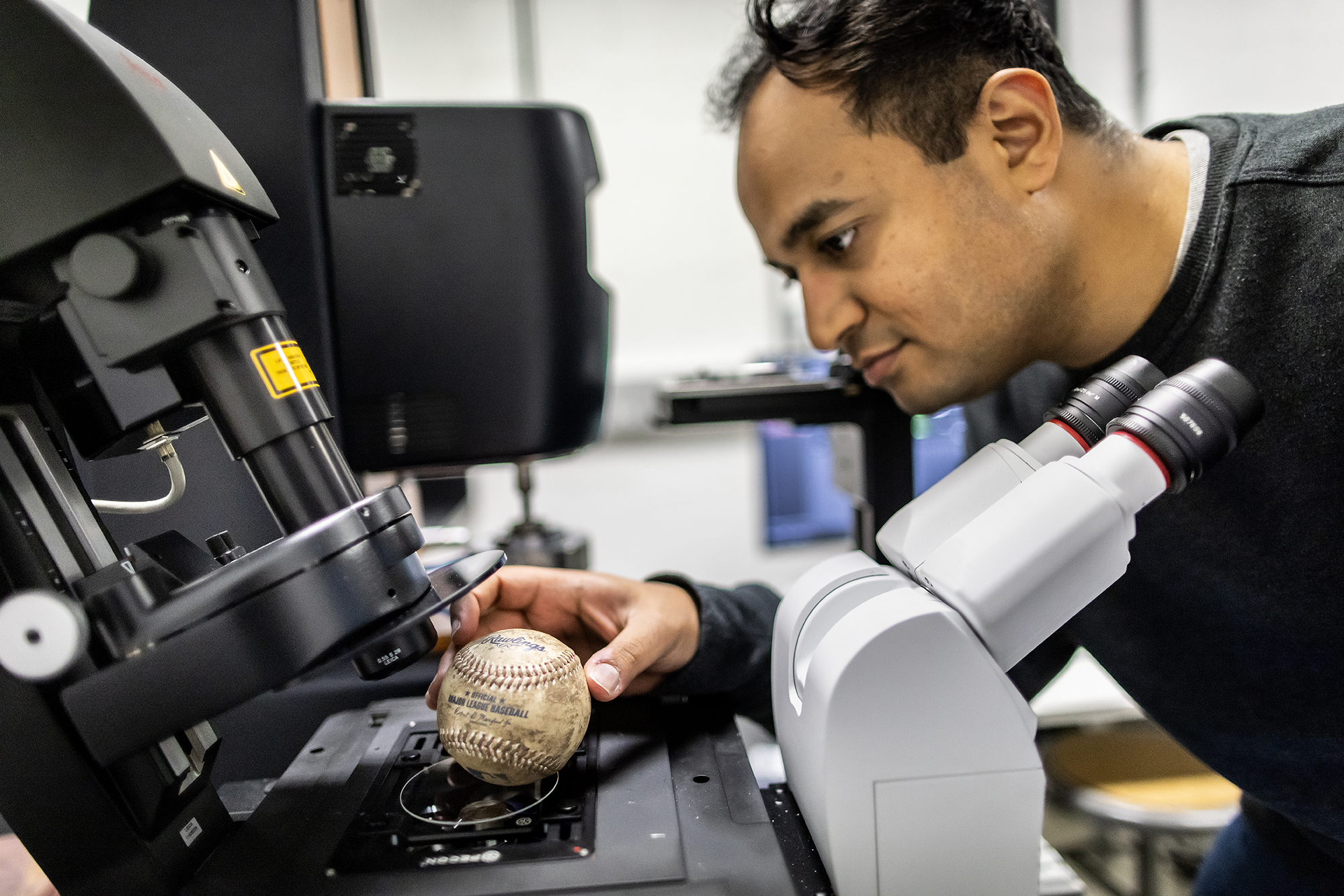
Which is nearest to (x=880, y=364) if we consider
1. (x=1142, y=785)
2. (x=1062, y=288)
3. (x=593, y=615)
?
(x=1062, y=288)

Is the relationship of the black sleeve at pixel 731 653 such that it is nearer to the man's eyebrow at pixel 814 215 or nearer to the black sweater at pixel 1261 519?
the black sweater at pixel 1261 519

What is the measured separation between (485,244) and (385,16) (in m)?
2.23

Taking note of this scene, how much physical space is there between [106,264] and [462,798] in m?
0.41

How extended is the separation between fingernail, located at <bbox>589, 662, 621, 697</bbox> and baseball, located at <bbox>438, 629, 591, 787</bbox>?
10mm

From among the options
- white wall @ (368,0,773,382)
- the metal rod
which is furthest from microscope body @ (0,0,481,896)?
the metal rod

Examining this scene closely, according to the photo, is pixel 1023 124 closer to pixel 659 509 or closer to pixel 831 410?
pixel 831 410

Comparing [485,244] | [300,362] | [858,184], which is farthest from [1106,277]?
[300,362]

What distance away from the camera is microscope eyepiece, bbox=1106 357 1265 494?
49 centimetres

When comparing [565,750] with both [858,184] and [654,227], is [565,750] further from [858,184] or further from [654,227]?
[654,227]

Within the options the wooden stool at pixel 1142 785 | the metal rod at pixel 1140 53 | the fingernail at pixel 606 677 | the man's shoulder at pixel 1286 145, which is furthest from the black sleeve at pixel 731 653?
the metal rod at pixel 1140 53

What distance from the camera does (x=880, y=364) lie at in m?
0.89

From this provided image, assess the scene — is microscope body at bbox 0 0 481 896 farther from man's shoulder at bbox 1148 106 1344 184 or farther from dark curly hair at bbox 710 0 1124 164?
man's shoulder at bbox 1148 106 1344 184

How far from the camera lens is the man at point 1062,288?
Answer: 756 millimetres

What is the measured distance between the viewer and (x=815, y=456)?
106 inches
